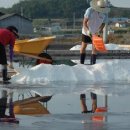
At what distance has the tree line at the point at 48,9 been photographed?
12659 cm

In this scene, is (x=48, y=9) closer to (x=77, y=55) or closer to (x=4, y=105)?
(x=77, y=55)

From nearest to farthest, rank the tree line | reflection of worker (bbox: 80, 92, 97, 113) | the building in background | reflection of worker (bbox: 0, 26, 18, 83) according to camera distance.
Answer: reflection of worker (bbox: 80, 92, 97, 113) < reflection of worker (bbox: 0, 26, 18, 83) < the building in background < the tree line

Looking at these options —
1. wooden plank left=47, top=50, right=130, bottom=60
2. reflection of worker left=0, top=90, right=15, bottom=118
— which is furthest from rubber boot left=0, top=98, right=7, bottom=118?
wooden plank left=47, top=50, right=130, bottom=60

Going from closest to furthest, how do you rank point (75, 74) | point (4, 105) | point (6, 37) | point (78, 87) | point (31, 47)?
point (4, 105)
point (78, 87)
point (6, 37)
point (75, 74)
point (31, 47)

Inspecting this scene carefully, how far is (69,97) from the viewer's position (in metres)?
12.5

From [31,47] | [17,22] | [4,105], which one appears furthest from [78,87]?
[17,22]

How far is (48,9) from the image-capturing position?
137m

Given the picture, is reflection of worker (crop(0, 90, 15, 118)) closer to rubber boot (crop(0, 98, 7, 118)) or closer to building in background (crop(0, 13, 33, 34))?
rubber boot (crop(0, 98, 7, 118))

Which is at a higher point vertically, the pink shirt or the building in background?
the pink shirt

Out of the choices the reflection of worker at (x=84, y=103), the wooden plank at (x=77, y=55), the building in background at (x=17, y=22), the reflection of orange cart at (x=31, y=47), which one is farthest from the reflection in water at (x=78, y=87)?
the building in background at (x=17, y=22)

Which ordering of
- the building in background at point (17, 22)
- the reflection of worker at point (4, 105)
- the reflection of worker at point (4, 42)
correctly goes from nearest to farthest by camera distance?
the reflection of worker at point (4, 105) → the reflection of worker at point (4, 42) → the building in background at point (17, 22)

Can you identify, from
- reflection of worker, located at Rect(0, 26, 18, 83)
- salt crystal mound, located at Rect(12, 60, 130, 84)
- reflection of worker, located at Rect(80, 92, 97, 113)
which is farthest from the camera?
salt crystal mound, located at Rect(12, 60, 130, 84)

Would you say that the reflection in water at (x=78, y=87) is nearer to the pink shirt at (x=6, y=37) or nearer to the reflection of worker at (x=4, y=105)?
the reflection of worker at (x=4, y=105)

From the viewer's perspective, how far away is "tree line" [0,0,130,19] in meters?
127
